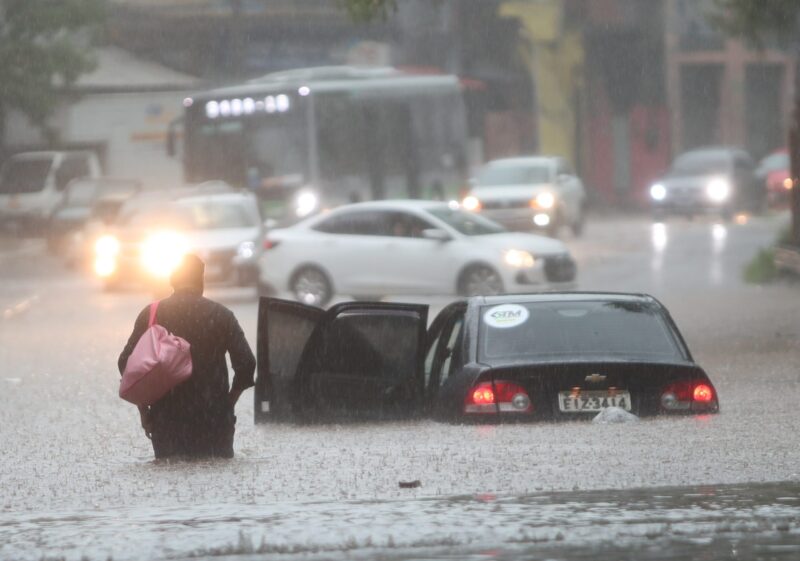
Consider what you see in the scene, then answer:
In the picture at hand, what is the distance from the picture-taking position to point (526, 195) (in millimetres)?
41312

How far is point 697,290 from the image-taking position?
28.5m

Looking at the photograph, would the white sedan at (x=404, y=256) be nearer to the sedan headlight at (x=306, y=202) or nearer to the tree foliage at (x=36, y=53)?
the sedan headlight at (x=306, y=202)

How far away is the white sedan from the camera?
27.0 meters

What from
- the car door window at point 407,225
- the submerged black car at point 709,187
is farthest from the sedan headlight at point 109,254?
the submerged black car at point 709,187

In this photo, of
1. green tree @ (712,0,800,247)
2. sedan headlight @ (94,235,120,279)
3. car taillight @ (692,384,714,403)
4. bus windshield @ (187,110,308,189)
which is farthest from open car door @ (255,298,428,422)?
bus windshield @ (187,110,308,189)

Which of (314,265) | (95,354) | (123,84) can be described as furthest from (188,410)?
(123,84)

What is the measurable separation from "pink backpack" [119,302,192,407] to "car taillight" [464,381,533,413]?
75.7 inches

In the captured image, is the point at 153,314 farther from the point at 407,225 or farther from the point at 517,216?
the point at 517,216

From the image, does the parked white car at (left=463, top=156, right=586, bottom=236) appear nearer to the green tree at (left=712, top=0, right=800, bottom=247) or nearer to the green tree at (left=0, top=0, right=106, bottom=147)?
the green tree at (left=0, top=0, right=106, bottom=147)

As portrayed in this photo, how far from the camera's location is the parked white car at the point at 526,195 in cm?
4116

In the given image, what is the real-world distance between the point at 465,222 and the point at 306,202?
23.8 ft

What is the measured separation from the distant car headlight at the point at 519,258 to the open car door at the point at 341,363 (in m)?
13.4

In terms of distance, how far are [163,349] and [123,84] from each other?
48.3 metres

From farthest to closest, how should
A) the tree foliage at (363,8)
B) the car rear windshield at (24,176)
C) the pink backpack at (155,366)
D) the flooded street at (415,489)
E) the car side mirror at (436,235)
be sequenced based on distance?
the car rear windshield at (24,176) → the car side mirror at (436,235) → the tree foliage at (363,8) → the pink backpack at (155,366) → the flooded street at (415,489)
